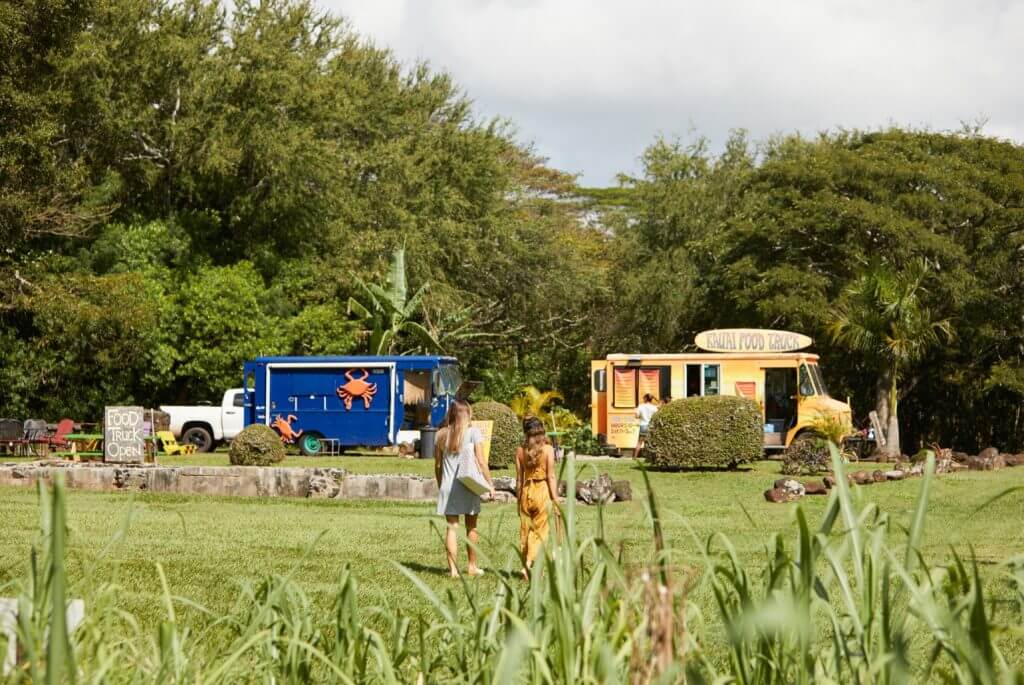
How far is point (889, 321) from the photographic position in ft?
95.8

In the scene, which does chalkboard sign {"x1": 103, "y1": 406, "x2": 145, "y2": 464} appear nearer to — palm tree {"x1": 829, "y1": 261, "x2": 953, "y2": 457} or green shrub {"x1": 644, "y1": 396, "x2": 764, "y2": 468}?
green shrub {"x1": 644, "y1": 396, "x2": 764, "y2": 468}

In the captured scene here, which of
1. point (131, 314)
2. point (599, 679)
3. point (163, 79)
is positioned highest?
point (163, 79)

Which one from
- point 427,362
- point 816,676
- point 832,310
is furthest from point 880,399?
point 816,676

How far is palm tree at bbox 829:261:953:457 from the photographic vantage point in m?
28.8

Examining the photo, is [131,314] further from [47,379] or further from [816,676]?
[816,676]

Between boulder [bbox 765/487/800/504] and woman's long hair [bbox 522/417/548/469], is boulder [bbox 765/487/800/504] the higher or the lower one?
the lower one

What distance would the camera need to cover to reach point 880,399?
106ft

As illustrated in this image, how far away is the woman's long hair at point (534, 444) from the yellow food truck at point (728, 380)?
18710mm

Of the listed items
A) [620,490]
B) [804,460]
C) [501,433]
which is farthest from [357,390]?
[620,490]

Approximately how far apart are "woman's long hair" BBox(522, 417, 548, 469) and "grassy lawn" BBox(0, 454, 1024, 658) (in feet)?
2.32

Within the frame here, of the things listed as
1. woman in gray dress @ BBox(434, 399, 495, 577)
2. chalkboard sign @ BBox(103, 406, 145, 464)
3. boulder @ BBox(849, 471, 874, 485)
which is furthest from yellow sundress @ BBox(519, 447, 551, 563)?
chalkboard sign @ BBox(103, 406, 145, 464)

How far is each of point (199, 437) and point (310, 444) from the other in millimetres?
3186

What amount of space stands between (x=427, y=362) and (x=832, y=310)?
977 cm

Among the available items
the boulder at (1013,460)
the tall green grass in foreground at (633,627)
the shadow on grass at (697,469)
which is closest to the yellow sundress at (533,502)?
the tall green grass in foreground at (633,627)
